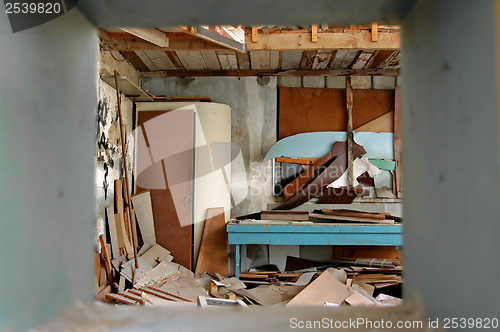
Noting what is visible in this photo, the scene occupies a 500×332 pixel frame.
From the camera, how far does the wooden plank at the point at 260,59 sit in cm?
469

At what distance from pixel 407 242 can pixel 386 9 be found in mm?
446

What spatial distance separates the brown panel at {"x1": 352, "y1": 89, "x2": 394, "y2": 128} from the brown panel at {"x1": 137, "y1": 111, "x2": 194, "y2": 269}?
221 cm

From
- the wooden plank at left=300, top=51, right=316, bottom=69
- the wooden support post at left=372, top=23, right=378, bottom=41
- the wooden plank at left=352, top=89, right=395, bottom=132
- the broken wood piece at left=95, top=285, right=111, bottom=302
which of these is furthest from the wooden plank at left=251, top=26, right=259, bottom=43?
the broken wood piece at left=95, top=285, right=111, bottom=302

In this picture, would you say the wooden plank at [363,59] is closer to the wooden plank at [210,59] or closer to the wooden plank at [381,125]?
the wooden plank at [381,125]

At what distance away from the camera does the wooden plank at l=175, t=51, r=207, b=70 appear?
4.70 meters

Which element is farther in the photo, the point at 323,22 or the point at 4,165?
the point at 323,22

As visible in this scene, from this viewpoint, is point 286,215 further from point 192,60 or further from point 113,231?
point 192,60

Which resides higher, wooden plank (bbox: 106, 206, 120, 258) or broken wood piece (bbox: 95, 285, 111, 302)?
wooden plank (bbox: 106, 206, 120, 258)

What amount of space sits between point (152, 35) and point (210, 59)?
1669 mm

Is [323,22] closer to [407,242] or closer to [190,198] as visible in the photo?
[407,242]

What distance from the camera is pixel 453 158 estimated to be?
0.62 meters

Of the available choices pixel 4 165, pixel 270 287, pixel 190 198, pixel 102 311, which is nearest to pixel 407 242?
pixel 102 311

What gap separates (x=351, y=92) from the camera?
530 centimetres

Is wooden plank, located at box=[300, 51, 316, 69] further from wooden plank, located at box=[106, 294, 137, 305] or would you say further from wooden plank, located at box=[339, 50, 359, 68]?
wooden plank, located at box=[106, 294, 137, 305]
